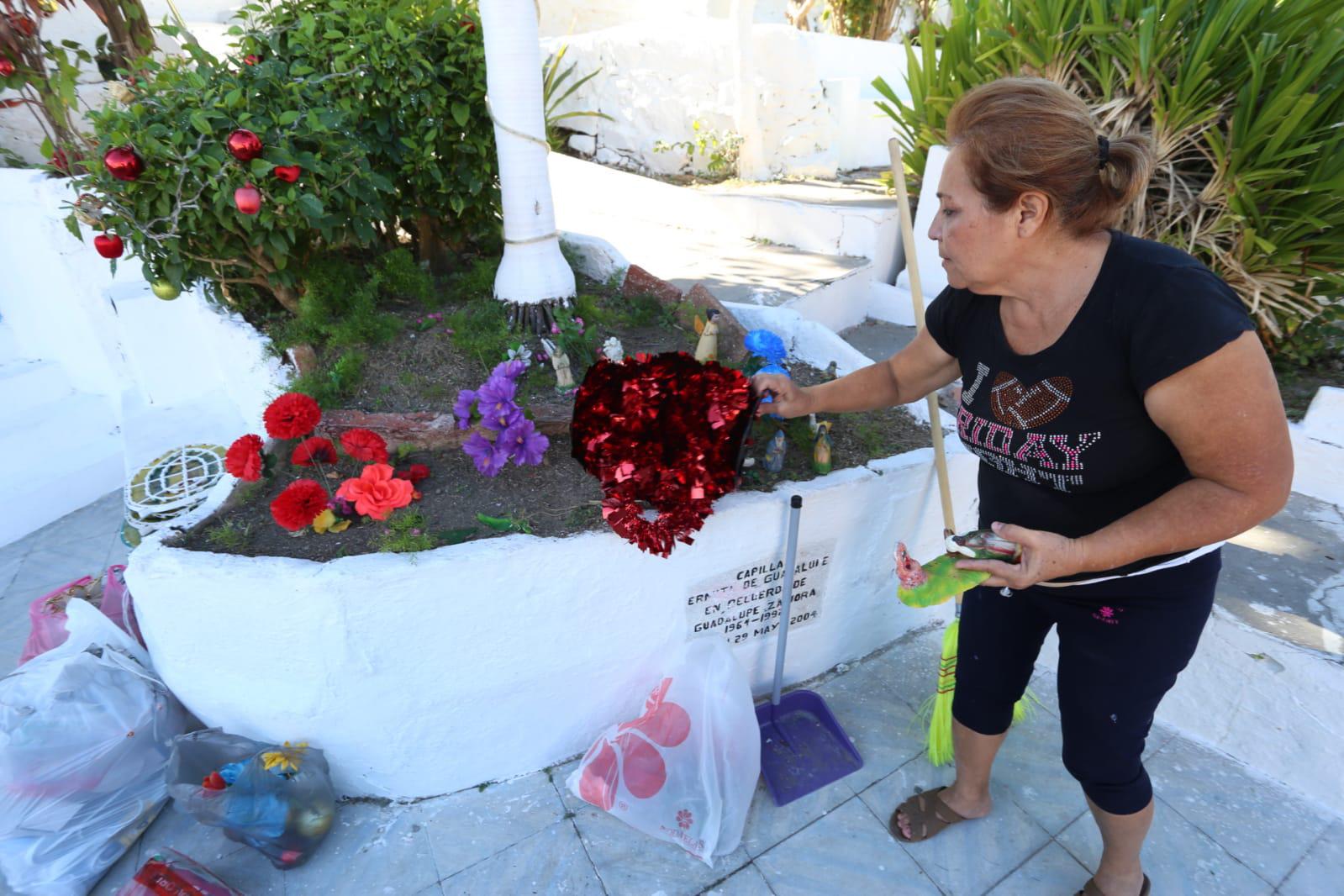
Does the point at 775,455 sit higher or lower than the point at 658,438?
lower

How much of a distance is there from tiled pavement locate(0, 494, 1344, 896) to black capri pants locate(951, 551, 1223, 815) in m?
0.51

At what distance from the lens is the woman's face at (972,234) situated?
1.28 metres

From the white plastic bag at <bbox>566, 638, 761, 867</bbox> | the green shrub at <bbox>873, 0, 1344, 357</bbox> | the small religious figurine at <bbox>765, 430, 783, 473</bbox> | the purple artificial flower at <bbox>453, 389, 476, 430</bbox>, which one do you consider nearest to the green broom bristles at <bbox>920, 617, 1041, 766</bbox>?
the white plastic bag at <bbox>566, 638, 761, 867</bbox>

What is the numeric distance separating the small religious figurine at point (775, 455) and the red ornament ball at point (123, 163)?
236 cm

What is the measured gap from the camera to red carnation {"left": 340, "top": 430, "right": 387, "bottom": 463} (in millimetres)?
2221

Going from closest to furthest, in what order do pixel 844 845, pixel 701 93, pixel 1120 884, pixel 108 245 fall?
pixel 1120 884
pixel 844 845
pixel 108 245
pixel 701 93

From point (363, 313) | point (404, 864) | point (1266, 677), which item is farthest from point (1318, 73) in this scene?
point (404, 864)

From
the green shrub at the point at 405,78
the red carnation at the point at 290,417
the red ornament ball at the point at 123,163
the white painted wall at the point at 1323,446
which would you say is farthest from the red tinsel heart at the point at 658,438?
the white painted wall at the point at 1323,446

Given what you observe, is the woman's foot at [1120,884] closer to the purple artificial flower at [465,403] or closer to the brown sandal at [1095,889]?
the brown sandal at [1095,889]

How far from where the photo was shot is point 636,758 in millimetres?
2094

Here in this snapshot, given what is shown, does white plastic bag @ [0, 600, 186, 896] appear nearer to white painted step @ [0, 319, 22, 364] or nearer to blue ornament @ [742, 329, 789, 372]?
blue ornament @ [742, 329, 789, 372]

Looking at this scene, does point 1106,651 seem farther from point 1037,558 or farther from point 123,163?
point 123,163

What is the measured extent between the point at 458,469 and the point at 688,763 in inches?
49.3

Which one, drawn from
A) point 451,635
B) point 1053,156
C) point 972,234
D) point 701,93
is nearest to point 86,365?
point 451,635
